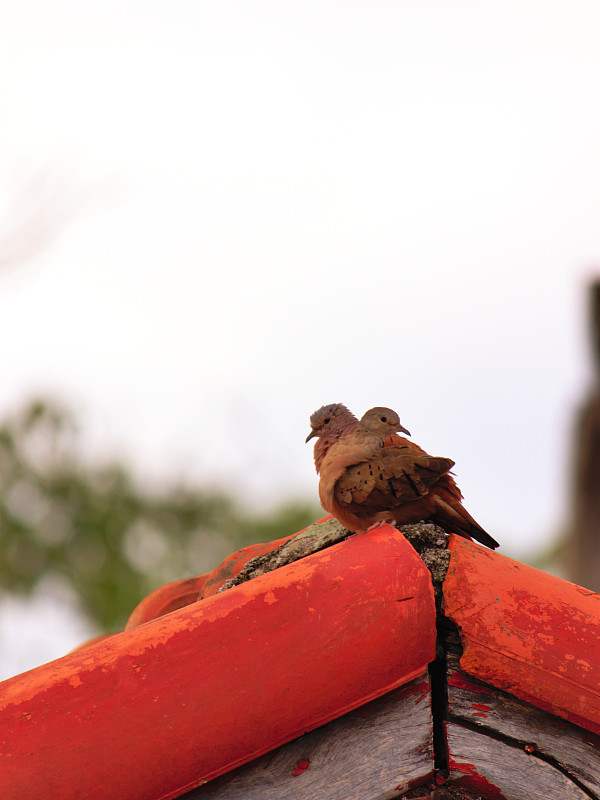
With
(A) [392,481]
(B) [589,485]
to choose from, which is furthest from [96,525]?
(A) [392,481]

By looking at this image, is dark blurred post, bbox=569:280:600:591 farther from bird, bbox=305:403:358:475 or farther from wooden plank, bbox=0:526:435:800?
wooden plank, bbox=0:526:435:800

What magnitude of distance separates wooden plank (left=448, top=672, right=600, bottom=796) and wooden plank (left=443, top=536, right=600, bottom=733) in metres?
0.05

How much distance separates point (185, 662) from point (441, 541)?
2.18 feet

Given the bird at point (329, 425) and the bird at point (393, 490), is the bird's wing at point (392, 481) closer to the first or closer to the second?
the bird at point (393, 490)

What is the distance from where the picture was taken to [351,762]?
5.14 ft

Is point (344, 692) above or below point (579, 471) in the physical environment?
above

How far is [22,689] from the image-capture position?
1531 mm

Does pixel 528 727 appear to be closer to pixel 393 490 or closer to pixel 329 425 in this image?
pixel 393 490

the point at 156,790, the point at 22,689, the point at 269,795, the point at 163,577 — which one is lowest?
the point at 163,577

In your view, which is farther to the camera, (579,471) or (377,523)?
(579,471)

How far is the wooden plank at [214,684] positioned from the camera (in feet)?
4.73

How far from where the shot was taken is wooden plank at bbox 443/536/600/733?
1.51 metres

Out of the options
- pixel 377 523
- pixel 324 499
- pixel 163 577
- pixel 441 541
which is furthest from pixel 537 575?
pixel 163 577

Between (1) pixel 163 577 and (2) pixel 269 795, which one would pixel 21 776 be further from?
(1) pixel 163 577
